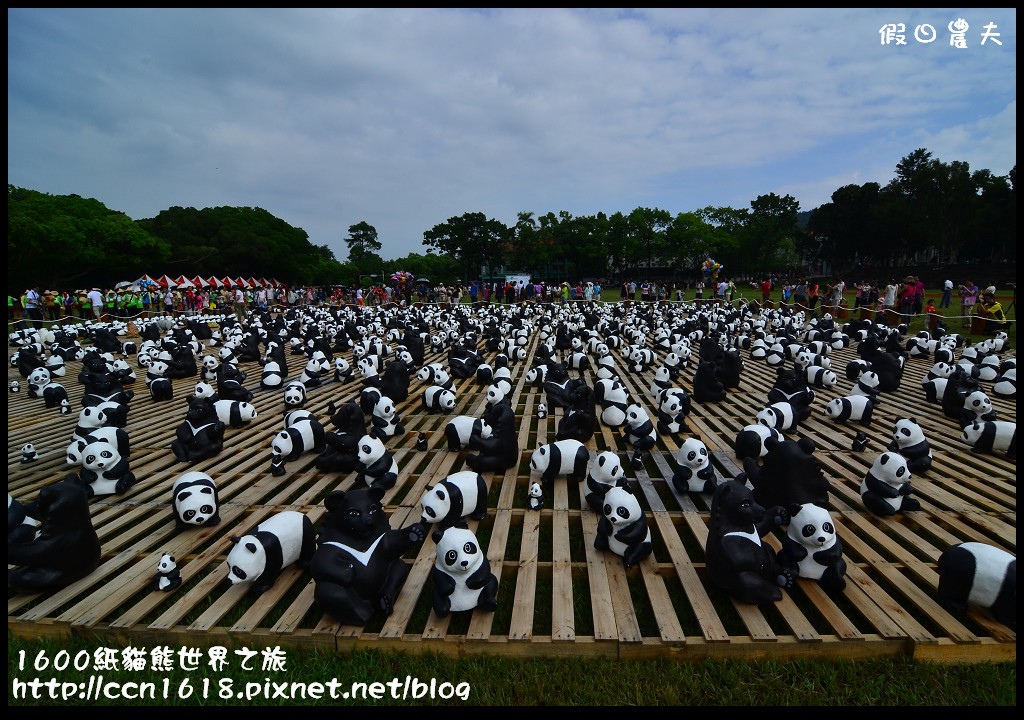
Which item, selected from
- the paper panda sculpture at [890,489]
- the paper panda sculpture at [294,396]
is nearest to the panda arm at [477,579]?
the paper panda sculpture at [890,489]

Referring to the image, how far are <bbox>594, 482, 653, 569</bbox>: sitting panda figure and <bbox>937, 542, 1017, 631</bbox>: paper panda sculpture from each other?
7.06 ft

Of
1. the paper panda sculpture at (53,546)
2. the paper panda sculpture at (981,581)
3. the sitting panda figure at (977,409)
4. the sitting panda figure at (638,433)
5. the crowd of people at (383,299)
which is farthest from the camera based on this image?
the crowd of people at (383,299)

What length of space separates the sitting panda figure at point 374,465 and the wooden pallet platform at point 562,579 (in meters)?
0.18

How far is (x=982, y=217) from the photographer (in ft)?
144

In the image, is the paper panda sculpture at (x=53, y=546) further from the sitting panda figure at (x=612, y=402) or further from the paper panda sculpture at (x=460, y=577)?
the sitting panda figure at (x=612, y=402)

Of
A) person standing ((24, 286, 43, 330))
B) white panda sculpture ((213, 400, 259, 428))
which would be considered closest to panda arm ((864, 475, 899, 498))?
white panda sculpture ((213, 400, 259, 428))

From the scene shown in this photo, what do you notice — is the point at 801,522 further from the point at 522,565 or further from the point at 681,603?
the point at 522,565

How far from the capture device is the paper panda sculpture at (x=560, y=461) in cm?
564

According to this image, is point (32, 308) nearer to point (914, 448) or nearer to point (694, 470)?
point (694, 470)

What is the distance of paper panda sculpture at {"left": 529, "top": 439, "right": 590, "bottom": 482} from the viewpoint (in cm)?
564

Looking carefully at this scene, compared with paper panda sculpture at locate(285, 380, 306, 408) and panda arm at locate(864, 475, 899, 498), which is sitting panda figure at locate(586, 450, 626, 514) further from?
paper panda sculpture at locate(285, 380, 306, 408)

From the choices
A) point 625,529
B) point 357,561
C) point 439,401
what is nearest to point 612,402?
point 439,401

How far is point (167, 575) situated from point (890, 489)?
6.89 m

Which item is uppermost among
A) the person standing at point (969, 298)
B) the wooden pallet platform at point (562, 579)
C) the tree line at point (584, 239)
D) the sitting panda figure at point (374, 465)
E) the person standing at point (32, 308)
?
the tree line at point (584, 239)
